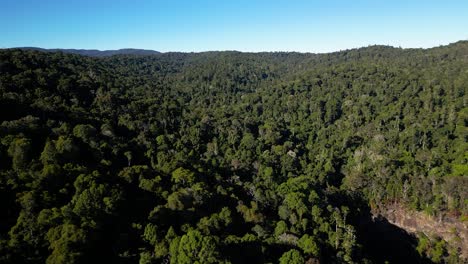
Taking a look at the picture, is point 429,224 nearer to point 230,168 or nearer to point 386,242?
point 386,242

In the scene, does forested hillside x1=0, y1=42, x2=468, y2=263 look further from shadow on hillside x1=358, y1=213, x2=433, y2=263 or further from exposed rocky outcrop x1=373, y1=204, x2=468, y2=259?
exposed rocky outcrop x1=373, y1=204, x2=468, y2=259

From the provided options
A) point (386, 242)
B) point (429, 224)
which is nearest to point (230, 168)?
point (386, 242)

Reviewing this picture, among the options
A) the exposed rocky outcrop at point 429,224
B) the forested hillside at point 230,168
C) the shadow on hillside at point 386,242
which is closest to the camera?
the forested hillside at point 230,168

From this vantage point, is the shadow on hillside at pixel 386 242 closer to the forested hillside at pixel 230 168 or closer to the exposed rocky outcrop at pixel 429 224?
the forested hillside at pixel 230 168

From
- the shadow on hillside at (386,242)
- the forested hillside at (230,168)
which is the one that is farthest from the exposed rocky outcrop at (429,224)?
the shadow on hillside at (386,242)

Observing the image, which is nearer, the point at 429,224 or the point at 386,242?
the point at 386,242

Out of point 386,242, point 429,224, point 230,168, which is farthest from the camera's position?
point 230,168
